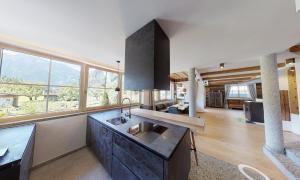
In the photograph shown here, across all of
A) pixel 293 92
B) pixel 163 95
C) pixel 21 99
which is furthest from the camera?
pixel 163 95

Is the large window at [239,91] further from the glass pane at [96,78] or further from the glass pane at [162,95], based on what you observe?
the glass pane at [96,78]

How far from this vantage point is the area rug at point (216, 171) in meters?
1.76

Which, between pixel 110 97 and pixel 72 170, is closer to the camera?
pixel 72 170

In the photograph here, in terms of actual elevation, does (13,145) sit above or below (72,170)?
above

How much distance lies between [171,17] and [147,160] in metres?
1.63

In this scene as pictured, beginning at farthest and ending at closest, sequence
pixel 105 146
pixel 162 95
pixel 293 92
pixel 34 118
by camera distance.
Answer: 1. pixel 162 95
2. pixel 293 92
3. pixel 34 118
4. pixel 105 146

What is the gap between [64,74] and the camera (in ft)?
8.49

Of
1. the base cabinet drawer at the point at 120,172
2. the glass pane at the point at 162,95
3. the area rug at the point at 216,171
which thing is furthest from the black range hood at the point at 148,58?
the glass pane at the point at 162,95

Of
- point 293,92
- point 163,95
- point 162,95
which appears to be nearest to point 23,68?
point 162,95

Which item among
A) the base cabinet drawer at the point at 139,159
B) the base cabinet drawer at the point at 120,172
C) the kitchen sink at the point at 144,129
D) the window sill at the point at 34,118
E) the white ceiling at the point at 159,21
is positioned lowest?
the base cabinet drawer at the point at 120,172

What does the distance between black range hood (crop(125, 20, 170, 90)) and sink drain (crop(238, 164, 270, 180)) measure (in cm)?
216

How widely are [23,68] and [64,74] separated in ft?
2.19

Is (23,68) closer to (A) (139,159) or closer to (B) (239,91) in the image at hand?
(A) (139,159)

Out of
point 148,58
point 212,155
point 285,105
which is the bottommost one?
point 212,155
